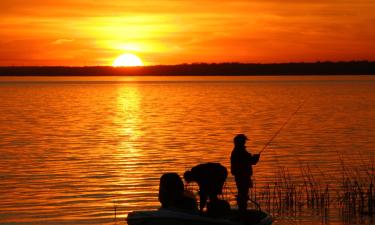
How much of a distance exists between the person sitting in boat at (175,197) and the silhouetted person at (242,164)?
4.03 ft

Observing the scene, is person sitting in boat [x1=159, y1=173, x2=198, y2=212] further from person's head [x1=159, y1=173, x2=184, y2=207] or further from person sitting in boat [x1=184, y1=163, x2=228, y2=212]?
person sitting in boat [x1=184, y1=163, x2=228, y2=212]

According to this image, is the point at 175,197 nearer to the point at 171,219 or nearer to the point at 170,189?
the point at 170,189

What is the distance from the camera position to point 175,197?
15.6 m

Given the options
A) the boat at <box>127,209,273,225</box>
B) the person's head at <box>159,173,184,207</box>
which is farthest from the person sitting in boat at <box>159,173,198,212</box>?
the boat at <box>127,209,273,225</box>

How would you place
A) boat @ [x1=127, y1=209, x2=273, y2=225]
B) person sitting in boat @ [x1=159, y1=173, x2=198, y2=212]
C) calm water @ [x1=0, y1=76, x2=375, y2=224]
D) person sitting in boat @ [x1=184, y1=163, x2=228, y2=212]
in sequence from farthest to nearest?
1. calm water @ [x1=0, y1=76, x2=375, y2=224]
2. person sitting in boat @ [x1=184, y1=163, x2=228, y2=212]
3. person sitting in boat @ [x1=159, y1=173, x2=198, y2=212]
4. boat @ [x1=127, y1=209, x2=273, y2=225]

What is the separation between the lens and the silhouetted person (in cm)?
1606

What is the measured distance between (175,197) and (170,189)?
0.73 feet

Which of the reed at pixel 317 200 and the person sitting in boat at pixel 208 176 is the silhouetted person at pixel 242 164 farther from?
the reed at pixel 317 200

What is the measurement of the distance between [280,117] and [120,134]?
18311 mm

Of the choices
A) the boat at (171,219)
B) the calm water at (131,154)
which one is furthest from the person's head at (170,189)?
the calm water at (131,154)

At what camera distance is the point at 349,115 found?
6197 cm

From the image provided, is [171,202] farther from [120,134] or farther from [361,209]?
[120,134]

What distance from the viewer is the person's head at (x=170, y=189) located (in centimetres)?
1533

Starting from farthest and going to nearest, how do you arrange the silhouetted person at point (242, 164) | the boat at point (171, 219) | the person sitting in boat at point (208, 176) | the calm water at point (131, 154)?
the calm water at point (131, 154) < the silhouetted person at point (242, 164) < the person sitting in boat at point (208, 176) < the boat at point (171, 219)
